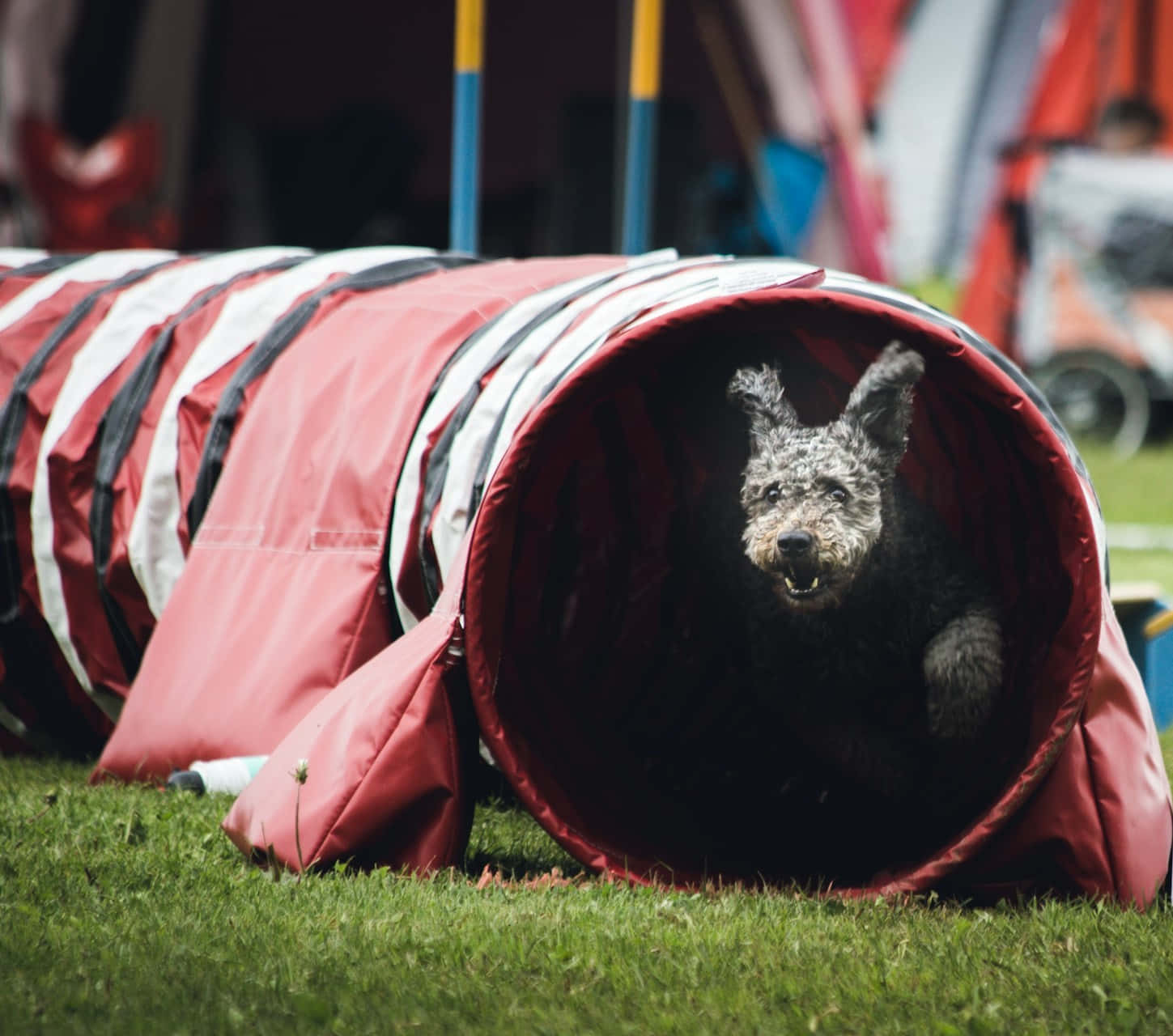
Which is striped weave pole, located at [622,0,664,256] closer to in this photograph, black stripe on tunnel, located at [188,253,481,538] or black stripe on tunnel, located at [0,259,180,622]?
black stripe on tunnel, located at [188,253,481,538]

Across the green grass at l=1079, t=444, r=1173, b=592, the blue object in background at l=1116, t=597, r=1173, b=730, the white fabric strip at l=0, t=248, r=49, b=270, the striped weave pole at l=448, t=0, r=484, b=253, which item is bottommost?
the green grass at l=1079, t=444, r=1173, b=592

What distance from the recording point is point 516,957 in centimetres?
267

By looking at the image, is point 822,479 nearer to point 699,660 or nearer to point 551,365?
point 551,365

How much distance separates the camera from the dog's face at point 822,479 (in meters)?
3.32

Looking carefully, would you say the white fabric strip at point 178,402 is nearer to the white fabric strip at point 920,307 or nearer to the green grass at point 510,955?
the green grass at point 510,955

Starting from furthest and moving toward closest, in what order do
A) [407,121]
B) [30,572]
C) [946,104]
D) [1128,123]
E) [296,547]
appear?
1. [946,104]
2. [407,121]
3. [1128,123]
4. [30,572]
5. [296,547]

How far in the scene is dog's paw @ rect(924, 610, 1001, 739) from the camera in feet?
10.8

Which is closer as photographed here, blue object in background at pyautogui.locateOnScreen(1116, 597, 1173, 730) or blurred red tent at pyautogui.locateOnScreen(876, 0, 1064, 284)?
blue object in background at pyautogui.locateOnScreen(1116, 597, 1173, 730)

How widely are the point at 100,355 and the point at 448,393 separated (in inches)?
53.3

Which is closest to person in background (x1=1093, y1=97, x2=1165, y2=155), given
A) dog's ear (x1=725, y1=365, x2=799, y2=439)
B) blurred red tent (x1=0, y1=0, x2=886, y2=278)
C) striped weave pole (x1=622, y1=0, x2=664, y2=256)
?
blurred red tent (x1=0, y1=0, x2=886, y2=278)

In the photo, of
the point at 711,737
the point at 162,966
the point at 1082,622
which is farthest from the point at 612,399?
the point at 162,966

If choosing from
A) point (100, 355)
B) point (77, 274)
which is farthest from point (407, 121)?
point (100, 355)

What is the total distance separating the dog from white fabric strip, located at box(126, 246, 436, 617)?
5.37 feet

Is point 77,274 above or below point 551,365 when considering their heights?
below
